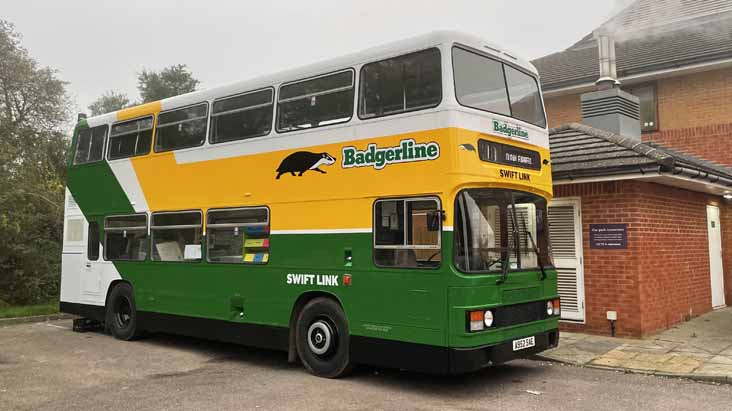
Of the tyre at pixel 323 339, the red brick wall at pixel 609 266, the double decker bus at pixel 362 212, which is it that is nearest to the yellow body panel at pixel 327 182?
the double decker bus at pixel 362 212

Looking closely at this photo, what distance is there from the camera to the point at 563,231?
10.3 metres

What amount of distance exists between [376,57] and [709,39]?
12346 millimetres

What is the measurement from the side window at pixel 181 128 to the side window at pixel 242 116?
27cm

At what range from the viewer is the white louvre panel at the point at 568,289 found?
10078mm

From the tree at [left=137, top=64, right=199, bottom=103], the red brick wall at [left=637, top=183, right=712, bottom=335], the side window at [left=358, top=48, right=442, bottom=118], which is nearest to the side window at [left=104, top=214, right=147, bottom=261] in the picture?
the side window at [left=358, top=48, right=442, bottom=118]

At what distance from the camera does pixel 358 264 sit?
23.4 ft

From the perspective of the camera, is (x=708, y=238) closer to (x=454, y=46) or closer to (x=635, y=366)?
(x=635, y=366)

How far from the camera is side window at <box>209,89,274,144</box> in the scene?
8398 mm

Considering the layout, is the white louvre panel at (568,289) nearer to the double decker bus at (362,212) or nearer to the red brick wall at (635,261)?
the red brick wall at (635,261)

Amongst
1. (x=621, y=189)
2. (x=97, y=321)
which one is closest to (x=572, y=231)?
(x=621, y=189)

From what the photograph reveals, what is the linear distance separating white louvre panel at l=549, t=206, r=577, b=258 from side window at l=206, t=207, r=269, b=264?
4985mm

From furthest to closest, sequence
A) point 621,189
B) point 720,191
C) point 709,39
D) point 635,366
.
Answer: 1. point 709,39
2. point 720,191
3. point 621,189
4. point 635,366

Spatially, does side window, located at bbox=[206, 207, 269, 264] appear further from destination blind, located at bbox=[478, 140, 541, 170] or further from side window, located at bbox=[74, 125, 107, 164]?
side window, located at bbox=[74, 125, 107, 164]

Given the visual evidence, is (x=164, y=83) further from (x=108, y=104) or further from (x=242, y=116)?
(x=242, y=116)
